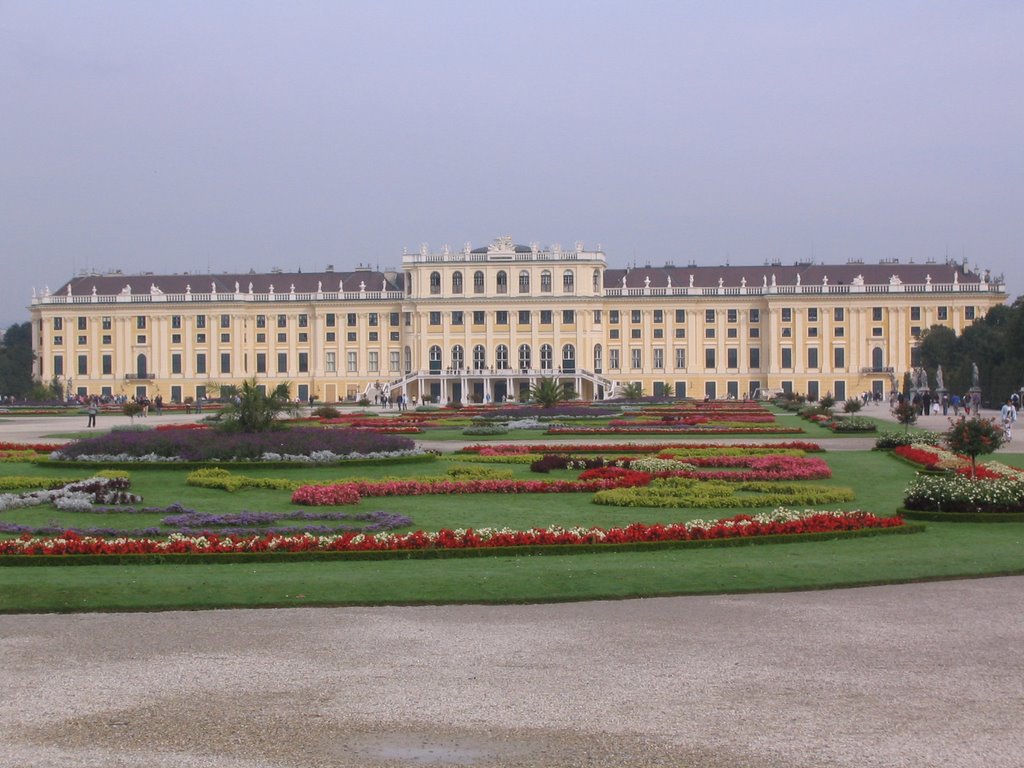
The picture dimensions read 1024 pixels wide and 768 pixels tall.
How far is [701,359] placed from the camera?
310ft

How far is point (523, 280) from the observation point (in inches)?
3738

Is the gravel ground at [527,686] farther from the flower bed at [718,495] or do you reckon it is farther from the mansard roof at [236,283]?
the mansard roof at [236,283]

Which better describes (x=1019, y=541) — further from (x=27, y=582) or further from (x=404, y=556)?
(x=27, y=582)

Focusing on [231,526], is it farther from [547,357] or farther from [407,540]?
[547,357]

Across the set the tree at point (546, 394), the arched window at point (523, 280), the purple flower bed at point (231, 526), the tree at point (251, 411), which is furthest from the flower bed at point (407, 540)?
the arched window at point (523, 280)

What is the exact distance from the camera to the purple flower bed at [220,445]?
25797 mm

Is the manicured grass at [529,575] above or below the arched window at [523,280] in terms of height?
below

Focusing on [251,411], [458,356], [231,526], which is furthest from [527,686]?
[458,356]

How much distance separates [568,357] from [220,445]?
6858 cm

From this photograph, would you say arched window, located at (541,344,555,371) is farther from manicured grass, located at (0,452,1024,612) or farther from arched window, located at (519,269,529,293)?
manicured grass, located at (0,452,1024,612)

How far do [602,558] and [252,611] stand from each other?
166 inches

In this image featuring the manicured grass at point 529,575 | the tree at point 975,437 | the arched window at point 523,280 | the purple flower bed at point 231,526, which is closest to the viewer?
the manicured grass at point 529,575

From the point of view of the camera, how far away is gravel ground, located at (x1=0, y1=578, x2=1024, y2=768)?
23.2 ft

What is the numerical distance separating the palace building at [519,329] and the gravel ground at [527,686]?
7866 cm
